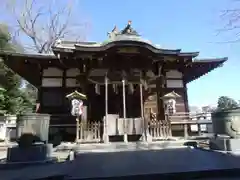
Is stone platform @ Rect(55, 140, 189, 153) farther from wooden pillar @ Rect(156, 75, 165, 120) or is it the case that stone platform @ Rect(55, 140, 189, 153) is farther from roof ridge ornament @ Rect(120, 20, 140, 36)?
roof ridge ornament @ Rect(120, 20, 140, 36)

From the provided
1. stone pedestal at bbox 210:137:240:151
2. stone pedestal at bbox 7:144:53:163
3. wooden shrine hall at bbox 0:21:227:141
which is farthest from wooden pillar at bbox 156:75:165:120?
stone pedestal at bbox 7:144:53:163

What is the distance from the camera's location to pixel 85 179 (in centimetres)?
396

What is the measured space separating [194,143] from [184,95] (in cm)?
422

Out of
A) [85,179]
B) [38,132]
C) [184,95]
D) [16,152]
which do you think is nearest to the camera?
[85,179]

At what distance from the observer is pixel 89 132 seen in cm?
927

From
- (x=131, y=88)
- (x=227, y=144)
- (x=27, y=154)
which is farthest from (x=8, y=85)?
(x=227, y=144)

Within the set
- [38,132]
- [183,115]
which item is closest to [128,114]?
[183,115]

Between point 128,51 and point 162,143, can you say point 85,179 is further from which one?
point 128,51

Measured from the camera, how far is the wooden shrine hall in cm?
1000

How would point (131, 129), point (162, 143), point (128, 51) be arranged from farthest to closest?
point (128, 51), point (131, 129), point (162, 143)

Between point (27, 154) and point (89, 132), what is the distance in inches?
146

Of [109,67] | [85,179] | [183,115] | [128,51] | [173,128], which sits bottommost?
[85,179]

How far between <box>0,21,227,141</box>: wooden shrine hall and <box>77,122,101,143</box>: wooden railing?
470mm

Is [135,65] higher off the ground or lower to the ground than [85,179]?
higher
